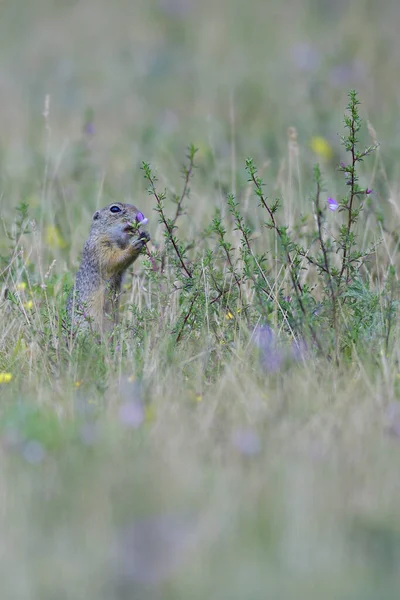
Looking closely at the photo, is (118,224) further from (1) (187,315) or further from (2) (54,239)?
(2) (54,239)

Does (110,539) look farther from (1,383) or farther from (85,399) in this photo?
(1,383)

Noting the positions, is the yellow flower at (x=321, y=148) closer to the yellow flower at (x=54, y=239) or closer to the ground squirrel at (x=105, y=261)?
the yellow flower at (x=54, y=239)

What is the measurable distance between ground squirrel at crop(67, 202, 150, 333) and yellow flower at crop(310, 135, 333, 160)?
297cm

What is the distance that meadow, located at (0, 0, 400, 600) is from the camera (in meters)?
2.94

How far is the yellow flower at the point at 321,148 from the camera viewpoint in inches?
338

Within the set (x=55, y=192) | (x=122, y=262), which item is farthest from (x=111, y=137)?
(x=122, y=262)

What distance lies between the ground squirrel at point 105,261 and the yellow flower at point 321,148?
297 centimetres

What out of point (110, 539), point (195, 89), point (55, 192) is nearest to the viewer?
point (110, 539)

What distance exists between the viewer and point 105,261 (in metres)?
5.97

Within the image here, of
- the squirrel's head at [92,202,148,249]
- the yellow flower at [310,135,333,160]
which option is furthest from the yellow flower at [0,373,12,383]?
the yellow flower at [310,135,333,160]

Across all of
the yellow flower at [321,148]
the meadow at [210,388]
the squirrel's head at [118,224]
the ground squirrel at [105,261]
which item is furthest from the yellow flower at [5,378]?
the yellow flower at [321,148]

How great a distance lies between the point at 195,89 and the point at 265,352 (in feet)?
27.4

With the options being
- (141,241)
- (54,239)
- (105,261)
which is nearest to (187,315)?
(141,241)

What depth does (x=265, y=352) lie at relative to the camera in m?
4.77
